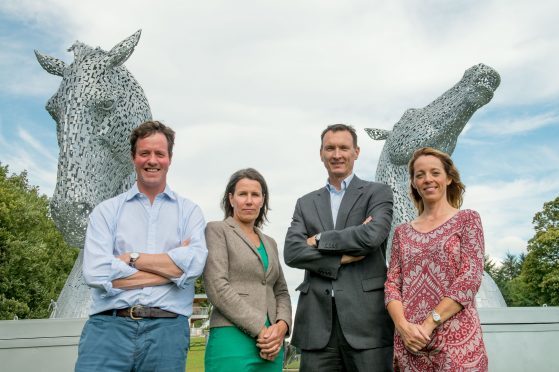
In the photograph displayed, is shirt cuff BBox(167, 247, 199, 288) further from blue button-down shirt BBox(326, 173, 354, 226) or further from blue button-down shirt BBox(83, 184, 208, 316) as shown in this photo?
blue button-down shirt BBox(326, 173, 354, 226)

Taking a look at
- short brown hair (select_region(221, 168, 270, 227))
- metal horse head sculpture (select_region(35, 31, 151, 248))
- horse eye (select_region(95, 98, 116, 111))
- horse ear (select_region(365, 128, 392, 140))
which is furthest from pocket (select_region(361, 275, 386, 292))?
horse ear (select_region(365, 128, 392, 140))

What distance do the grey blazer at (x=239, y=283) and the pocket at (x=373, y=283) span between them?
1.44 feet

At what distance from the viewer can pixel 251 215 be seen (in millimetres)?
3176

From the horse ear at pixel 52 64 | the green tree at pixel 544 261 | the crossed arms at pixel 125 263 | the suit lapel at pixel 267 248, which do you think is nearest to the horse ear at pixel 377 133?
the horse ear at pixel 52 64

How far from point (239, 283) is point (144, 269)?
0.57 metres

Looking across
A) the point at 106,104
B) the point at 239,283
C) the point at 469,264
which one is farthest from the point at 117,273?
the point at 106,104

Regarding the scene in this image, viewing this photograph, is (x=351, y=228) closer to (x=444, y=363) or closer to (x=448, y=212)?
(x=448, y=212)

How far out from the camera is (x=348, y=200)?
10.7 ft

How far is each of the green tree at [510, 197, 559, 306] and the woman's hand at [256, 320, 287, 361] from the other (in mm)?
22666

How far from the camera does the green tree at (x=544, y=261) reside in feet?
76.3

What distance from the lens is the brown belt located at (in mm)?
2572

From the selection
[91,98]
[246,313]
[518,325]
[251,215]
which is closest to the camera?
[246,313]

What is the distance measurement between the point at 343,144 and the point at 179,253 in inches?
44.6

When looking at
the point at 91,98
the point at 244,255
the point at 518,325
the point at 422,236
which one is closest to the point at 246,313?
the point at 244,255
